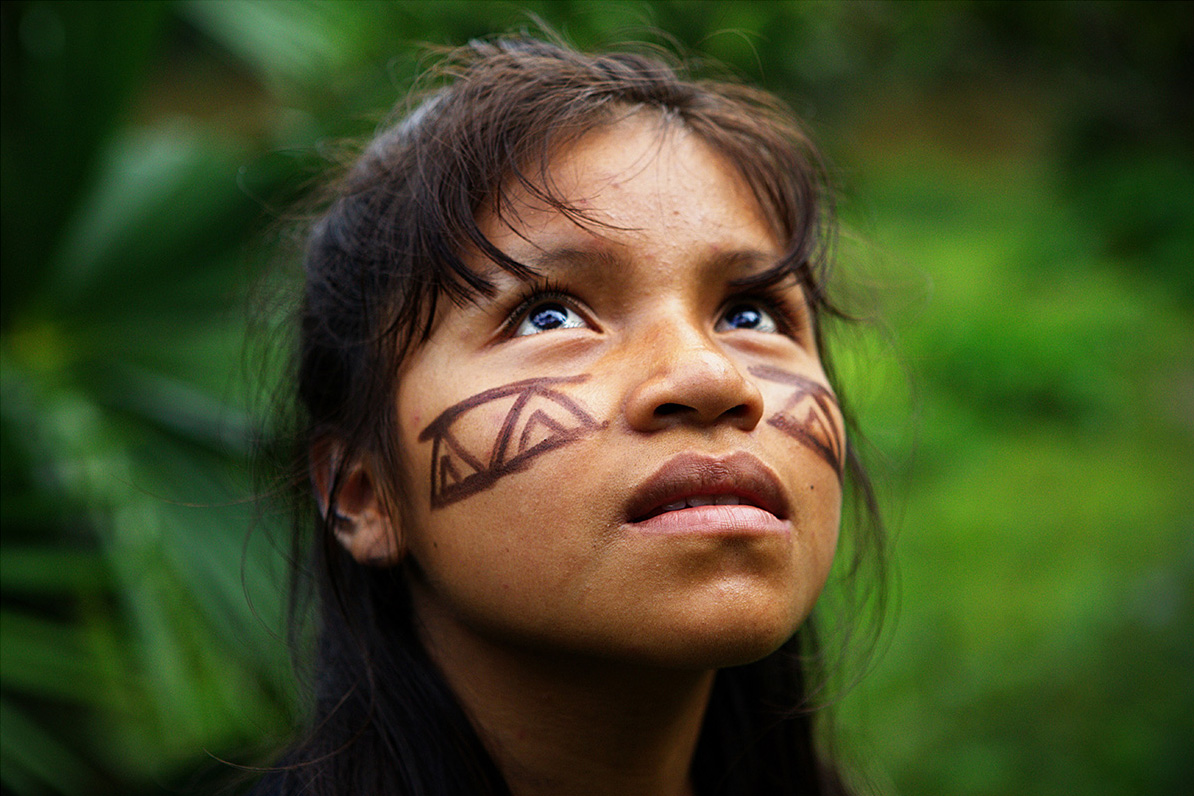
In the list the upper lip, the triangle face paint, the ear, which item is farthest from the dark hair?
the upper lip

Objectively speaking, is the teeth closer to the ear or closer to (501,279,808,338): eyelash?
(501,279,808,338): eyelash

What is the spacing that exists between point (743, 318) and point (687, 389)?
33 centimetres

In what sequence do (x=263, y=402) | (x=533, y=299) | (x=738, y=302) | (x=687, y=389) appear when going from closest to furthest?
(x=687, y=389), (x=533, y=299), (x=738, y=302), (x=263, y=402)

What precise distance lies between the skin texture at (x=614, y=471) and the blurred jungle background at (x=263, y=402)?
501 mm

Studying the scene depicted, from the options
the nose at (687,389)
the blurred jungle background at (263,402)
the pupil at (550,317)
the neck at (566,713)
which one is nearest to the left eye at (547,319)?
the pupil at (550,317)

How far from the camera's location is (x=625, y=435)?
1.30m

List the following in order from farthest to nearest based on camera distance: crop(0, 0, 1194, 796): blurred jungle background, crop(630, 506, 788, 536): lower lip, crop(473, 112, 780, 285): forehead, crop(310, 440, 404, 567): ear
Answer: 1. crop(0, 0, 1194, 796): blurred jungle background
2. crop(310, 440, 404, 567): ear
3. crop(473, 112, 780, 285): forehead
4. crop(630, 506, 788, 536): lower lip

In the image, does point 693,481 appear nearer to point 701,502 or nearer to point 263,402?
point 701,502

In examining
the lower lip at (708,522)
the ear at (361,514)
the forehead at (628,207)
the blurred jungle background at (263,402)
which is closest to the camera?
the lower lip at (708,522)

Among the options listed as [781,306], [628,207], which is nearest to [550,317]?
[628,207]

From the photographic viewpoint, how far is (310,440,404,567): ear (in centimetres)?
154

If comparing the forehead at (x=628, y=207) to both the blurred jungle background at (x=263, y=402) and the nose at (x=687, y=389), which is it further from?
the blurred jungle background at (x=263, y=402)

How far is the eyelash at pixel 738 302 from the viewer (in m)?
1.42

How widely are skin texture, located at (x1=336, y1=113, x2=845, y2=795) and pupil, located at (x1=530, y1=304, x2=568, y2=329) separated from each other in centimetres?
1
